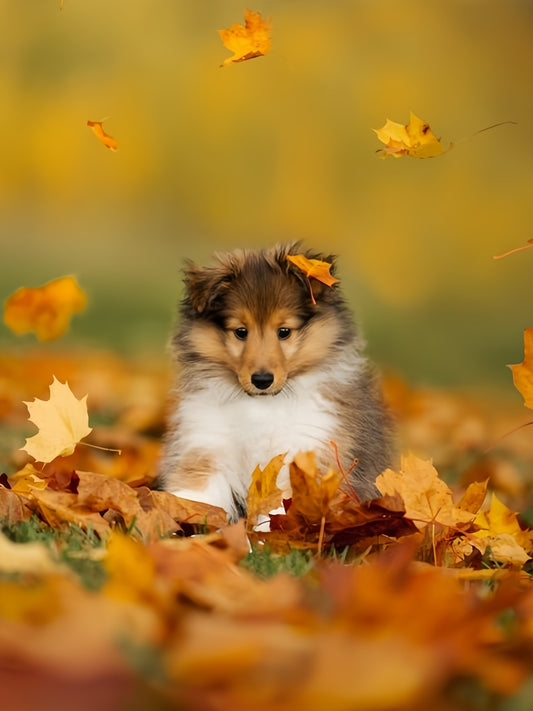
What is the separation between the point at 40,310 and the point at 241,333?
2010 mm

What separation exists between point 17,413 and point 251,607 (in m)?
4.47

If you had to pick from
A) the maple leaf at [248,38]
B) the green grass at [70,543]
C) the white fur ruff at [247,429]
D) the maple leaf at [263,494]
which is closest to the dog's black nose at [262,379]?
the white fur ruff at [247,429]

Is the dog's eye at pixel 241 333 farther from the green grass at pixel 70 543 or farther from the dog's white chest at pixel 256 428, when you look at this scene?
the green grass at pixel 70 543

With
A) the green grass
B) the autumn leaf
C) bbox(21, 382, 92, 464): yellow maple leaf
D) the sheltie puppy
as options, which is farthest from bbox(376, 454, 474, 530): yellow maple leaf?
bbox(21, 382, 92, 464): yellow maple leaf

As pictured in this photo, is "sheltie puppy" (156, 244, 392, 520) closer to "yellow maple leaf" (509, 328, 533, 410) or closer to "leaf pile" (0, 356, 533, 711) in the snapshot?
"yellow maple leaf" (509, 328, 533, 410)

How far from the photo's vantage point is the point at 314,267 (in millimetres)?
3355

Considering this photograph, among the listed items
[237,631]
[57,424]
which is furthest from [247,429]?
[237,631]

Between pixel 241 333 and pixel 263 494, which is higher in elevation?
pixel 241 333

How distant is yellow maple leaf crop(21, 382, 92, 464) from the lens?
10.3 feet

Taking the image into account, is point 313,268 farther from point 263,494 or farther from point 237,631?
point 237,631

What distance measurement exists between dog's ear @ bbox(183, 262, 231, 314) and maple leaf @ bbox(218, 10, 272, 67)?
2.64ft

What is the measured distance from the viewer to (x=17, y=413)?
5742 millimetres

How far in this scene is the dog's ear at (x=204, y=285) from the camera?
11.2 ft

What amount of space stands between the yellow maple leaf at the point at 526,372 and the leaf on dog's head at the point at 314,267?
30.5 inches
